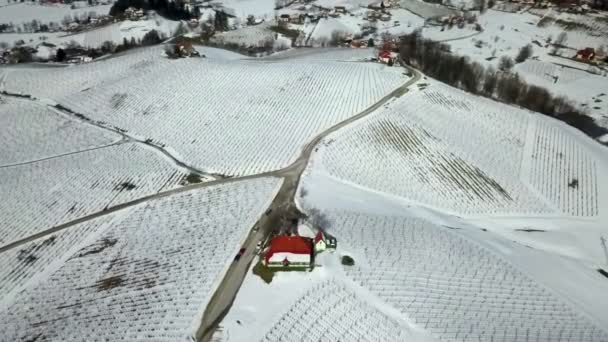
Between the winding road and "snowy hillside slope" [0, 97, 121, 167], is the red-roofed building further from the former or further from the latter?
"snowy hillside slope" [0, 97, 121, 167]

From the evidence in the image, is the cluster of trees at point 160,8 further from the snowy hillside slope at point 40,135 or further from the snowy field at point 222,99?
the snowy hillside slope at point 40,135

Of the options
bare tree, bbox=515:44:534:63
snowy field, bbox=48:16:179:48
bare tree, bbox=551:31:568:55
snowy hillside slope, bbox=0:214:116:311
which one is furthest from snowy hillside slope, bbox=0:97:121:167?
bare tree, bbox=551:31:568:55

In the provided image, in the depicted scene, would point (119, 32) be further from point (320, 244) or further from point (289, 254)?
point (289, 254)

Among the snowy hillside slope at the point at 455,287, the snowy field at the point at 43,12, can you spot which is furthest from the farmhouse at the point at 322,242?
the snowy field at the point at 43,12

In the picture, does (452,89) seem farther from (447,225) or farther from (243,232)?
(243,232)

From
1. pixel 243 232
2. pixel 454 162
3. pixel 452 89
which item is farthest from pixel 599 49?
pixel 243 232
